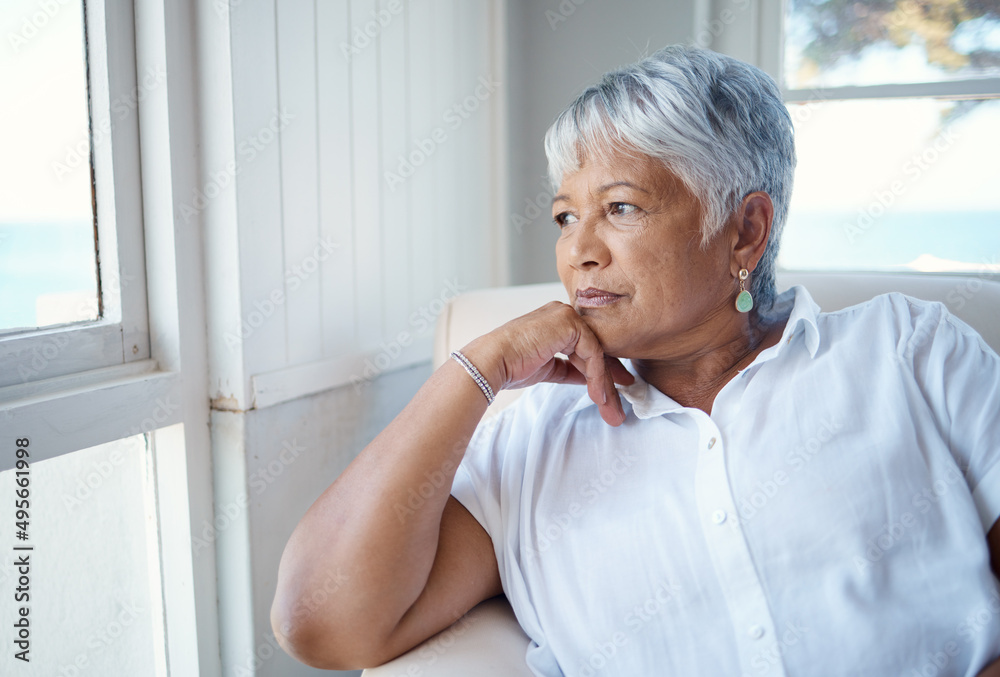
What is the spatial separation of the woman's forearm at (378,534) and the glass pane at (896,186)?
1576 mm

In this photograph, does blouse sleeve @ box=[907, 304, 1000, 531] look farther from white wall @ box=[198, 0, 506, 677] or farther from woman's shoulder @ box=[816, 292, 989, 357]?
white wall @ box=[198, 0, 506, 677]

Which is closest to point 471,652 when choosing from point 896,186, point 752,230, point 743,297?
point 743,297

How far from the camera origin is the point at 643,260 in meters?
1.10

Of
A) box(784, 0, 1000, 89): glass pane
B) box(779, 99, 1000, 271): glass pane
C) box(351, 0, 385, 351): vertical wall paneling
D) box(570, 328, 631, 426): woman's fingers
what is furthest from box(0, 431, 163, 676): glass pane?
box(784, 0, 1000, 89): glass pane

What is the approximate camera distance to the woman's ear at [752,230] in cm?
117

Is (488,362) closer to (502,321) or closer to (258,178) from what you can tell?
(502,321)

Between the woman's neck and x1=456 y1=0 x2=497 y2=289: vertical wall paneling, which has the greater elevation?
x1=456 y1=0 x2=497 y2=289: vertical wall paneling

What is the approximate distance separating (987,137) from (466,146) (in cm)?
150

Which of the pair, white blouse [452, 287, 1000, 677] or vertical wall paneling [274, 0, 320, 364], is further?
vertical wall paneling [274, 0, 320, 364]

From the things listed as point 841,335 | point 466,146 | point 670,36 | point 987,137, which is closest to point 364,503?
point 841,335

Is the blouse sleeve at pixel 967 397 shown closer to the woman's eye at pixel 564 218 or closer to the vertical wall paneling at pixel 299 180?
the woman's eye at pixel 564 218

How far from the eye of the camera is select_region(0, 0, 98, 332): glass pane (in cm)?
114

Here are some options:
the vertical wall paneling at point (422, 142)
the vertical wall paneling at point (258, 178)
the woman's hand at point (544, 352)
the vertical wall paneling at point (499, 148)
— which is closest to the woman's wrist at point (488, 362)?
the woman's hand at point (544, 352)

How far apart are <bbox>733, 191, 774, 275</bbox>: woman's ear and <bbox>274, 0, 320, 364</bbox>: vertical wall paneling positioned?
0.88 meters
